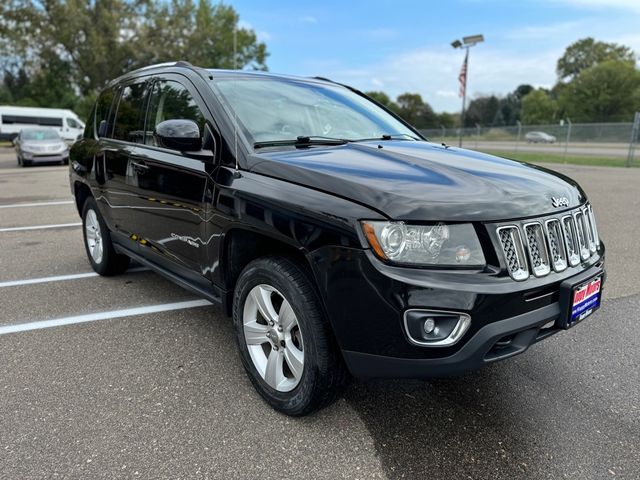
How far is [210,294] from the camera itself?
3061 mm

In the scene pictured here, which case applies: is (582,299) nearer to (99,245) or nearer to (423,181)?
(423,181)

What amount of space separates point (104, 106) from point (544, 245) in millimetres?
4153

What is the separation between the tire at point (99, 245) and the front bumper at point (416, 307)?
3122mm

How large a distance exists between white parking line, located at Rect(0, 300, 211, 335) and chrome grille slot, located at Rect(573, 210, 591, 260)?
283 centimetres

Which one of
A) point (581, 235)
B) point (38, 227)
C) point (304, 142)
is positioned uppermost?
point (304, 142)

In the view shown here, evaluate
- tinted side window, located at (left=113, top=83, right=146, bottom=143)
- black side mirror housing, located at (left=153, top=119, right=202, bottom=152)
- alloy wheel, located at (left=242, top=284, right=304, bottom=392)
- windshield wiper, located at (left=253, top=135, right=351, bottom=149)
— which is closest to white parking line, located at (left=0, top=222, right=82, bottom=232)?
tinted side window, located at (left=113, top=83, right=146, bottom=143)

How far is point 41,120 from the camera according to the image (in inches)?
1272

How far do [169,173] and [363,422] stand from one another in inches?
76.2

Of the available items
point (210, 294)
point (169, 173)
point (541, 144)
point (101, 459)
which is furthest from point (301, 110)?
point (541, 144)

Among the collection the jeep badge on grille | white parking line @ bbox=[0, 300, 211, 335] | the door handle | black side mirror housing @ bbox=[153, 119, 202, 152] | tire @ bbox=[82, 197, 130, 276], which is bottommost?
white parking line @ bbox=[0, 300, 211, 335]

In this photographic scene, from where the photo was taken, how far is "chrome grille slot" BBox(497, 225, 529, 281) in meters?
2.10

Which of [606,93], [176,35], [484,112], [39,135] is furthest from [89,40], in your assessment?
[484,112]

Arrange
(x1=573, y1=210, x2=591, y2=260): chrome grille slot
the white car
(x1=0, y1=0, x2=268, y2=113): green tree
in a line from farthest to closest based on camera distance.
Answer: (x1=0, y1=0, x2=268, y2=113): green tree
the white car
(x1=573, y1=210, x2=591, y2=260): chrome grille slot

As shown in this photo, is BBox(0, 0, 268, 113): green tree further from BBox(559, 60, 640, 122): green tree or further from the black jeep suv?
BBox(559, 60, 640, 122): green tree
